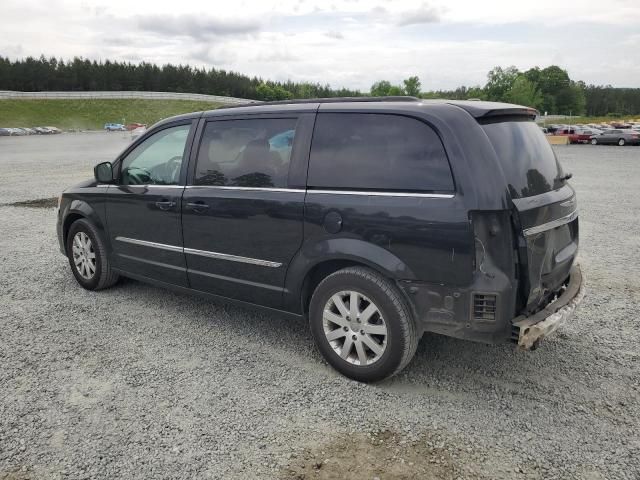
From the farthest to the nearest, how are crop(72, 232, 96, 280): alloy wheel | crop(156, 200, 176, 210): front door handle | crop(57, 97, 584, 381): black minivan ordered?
crop(72, 232, 96, 280): alloy wheel
crop(156, 200, 176, 210): front door handle
crop(57, 97, 584, 381): black minivan

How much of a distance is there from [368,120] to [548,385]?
219 cm

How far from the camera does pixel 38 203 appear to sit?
11.4 m

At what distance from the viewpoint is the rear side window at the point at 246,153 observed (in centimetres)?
389

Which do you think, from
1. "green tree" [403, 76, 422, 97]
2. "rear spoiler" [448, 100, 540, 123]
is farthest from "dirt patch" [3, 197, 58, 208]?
"green tree" [403, 76, 422, 97]

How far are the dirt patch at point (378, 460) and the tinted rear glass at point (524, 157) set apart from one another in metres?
1.57

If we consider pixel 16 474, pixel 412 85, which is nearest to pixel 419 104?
pixel 16 474

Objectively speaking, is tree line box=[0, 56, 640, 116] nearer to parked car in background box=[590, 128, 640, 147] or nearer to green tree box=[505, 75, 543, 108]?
green tree box=[505, 75, 543, 108]

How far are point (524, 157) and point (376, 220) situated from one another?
1079mm

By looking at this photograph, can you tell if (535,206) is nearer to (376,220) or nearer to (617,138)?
(376,220)

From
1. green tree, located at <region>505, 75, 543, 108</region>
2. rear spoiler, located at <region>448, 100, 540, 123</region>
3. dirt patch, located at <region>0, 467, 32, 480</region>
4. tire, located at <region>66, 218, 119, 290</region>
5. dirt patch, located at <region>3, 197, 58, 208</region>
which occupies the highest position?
green tree, located at <region>505, 75, 543, 108</region>

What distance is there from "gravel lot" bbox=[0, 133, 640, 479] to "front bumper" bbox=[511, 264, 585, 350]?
49 centimetres

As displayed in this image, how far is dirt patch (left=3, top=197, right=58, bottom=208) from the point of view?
1102cm

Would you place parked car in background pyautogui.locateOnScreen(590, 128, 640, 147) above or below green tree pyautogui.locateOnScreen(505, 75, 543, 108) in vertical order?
below

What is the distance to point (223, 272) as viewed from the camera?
4.27 m
